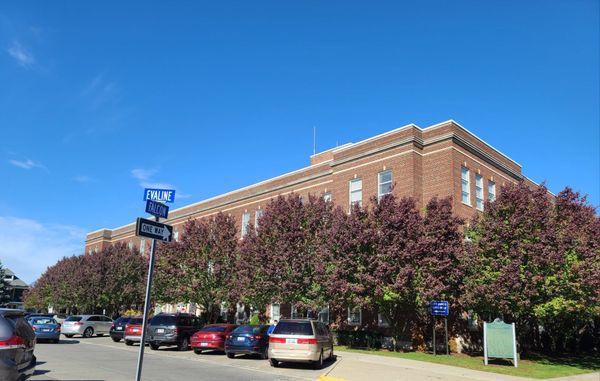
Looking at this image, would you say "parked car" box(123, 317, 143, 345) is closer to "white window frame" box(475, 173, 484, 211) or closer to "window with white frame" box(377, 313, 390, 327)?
"window with white frame" box(377, 313, 390, 327)

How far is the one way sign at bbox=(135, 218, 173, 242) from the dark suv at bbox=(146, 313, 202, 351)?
1620 centimetres

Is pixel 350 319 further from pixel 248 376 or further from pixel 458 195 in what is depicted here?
pixel 248 376

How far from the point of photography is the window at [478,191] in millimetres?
31109

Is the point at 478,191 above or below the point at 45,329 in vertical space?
above

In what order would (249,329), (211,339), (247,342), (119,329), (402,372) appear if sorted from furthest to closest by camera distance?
1. (119,329)
2. (211,339)
3. (249,329)
4. (247,342)
5. (402,372)

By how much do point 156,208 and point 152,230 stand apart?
478mm

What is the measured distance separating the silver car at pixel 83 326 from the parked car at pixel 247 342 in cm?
1672

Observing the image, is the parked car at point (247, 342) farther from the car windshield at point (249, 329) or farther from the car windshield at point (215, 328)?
the car windshield at point (215, 328)

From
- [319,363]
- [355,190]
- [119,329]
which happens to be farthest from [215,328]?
[355,190]

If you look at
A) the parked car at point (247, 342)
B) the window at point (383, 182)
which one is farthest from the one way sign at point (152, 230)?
the window at point (383, 182)

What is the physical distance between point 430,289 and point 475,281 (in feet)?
6.41

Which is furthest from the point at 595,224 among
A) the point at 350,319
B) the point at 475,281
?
the point at 350,319

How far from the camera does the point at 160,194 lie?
8992 mm

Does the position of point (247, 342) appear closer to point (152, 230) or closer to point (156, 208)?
point (156, 208)
